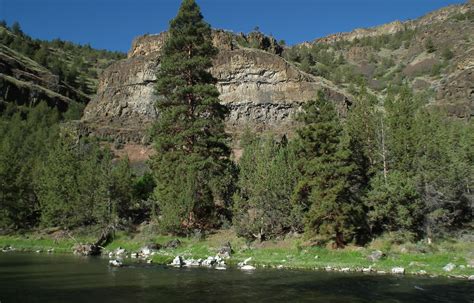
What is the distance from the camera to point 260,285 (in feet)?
82.2

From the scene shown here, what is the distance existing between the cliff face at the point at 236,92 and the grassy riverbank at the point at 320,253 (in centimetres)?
6659

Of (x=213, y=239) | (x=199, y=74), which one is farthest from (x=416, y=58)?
(x=213, y=239)

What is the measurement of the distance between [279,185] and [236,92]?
244 feet

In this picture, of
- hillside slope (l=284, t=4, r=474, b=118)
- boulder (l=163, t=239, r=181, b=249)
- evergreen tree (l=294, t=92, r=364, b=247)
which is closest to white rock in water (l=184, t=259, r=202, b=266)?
boulder (l=163, t=239, r=181, b=249)

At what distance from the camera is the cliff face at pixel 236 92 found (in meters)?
112

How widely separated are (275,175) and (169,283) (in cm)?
1960

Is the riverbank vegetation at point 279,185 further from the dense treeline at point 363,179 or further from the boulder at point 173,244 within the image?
the boulder at point 173,244

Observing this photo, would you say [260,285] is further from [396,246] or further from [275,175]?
[275,175]

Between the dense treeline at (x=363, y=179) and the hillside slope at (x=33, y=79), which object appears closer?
the dense treeline at (x=363, y=179)

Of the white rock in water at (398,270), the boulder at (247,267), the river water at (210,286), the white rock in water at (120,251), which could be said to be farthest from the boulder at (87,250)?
the white rock in water at (398,270)

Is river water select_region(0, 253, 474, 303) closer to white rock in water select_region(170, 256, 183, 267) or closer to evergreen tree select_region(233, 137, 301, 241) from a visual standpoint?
white rock in water select_region(170, 256, 183, 267)

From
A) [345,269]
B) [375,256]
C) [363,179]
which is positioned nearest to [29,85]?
[363,179]

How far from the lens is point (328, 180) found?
128 ft

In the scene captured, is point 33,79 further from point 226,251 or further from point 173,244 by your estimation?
point 226,251
